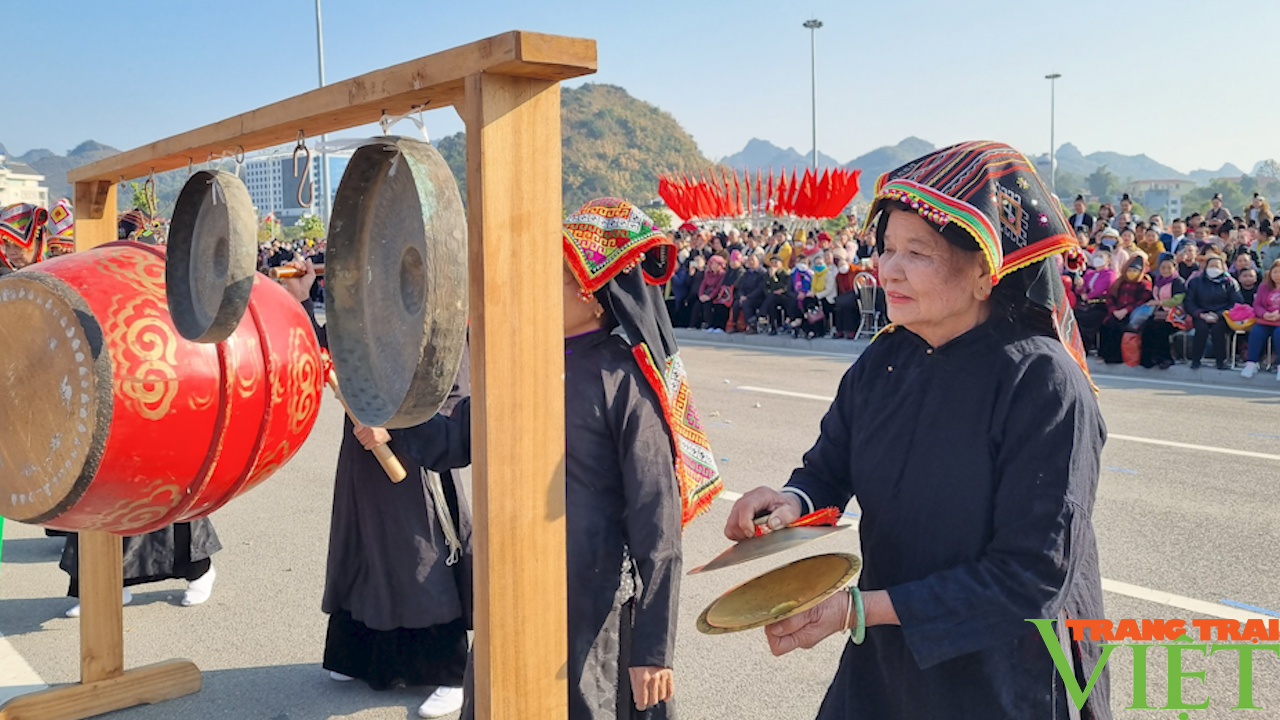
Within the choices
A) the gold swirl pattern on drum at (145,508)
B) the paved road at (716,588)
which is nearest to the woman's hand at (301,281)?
the paved road at (716,588)

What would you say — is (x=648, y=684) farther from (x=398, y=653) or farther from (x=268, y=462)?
(x=398, y=653)

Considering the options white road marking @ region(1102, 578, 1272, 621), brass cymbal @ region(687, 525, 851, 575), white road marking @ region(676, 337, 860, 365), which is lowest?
white road marking @ region(1102, 578, 1272, 621)

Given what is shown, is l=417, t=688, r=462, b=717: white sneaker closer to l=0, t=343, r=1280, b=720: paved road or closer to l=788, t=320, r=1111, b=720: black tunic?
l=0, t=343, r=1280, b=720: paved road

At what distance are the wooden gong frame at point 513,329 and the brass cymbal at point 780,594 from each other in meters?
0.30

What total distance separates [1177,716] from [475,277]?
315cm

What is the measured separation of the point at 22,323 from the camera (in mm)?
2367

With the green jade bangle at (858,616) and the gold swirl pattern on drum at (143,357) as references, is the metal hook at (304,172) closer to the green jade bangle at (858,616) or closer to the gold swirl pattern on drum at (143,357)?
the gold swirl pattern on drum at (143,357)

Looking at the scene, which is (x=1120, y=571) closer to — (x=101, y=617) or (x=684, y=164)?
(x=101, y=617)

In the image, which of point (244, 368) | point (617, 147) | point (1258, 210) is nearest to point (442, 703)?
point (244, 368)

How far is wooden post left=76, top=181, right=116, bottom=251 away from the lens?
11.9 feet

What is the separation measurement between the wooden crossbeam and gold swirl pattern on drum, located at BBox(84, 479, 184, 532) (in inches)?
32.6

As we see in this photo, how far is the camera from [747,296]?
688 inches

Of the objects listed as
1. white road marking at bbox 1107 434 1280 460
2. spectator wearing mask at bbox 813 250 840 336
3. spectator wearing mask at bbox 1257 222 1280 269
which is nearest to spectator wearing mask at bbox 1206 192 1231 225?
spectator wearing mask at bbox 1257 222 1280 269

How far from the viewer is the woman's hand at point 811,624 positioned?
176 cm
